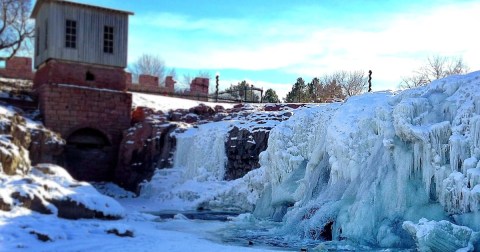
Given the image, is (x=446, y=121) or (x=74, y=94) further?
(x=74, y=94)

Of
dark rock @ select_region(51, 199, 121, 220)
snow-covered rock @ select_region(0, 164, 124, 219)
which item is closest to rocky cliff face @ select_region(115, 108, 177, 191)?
snow-covered rock @ select_region(0, 164, 124, 219)

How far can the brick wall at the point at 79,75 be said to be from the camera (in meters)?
24.7

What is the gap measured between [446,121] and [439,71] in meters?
26.7

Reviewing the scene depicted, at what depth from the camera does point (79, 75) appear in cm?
2519

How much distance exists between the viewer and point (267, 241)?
35.9 ft

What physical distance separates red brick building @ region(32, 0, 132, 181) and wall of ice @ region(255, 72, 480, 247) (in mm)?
13974

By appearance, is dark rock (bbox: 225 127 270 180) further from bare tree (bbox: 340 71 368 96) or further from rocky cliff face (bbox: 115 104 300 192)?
bare tree (bbox: 340 71 368 96)

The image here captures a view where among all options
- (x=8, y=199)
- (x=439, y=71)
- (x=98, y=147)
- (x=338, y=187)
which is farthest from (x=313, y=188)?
(x=439, y=71)

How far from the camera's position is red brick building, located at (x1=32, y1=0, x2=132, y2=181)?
80.2ft

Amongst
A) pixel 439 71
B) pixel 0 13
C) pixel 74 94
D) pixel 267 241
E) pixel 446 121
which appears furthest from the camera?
pixel 439 71

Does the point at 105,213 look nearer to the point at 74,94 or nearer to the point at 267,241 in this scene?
the point at 267,241

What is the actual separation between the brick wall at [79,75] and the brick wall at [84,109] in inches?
14.7

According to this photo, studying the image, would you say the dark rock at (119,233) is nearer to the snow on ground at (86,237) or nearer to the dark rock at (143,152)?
the snow on ground at (86,237)

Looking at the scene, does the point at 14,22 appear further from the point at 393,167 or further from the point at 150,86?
the point at 393,167
